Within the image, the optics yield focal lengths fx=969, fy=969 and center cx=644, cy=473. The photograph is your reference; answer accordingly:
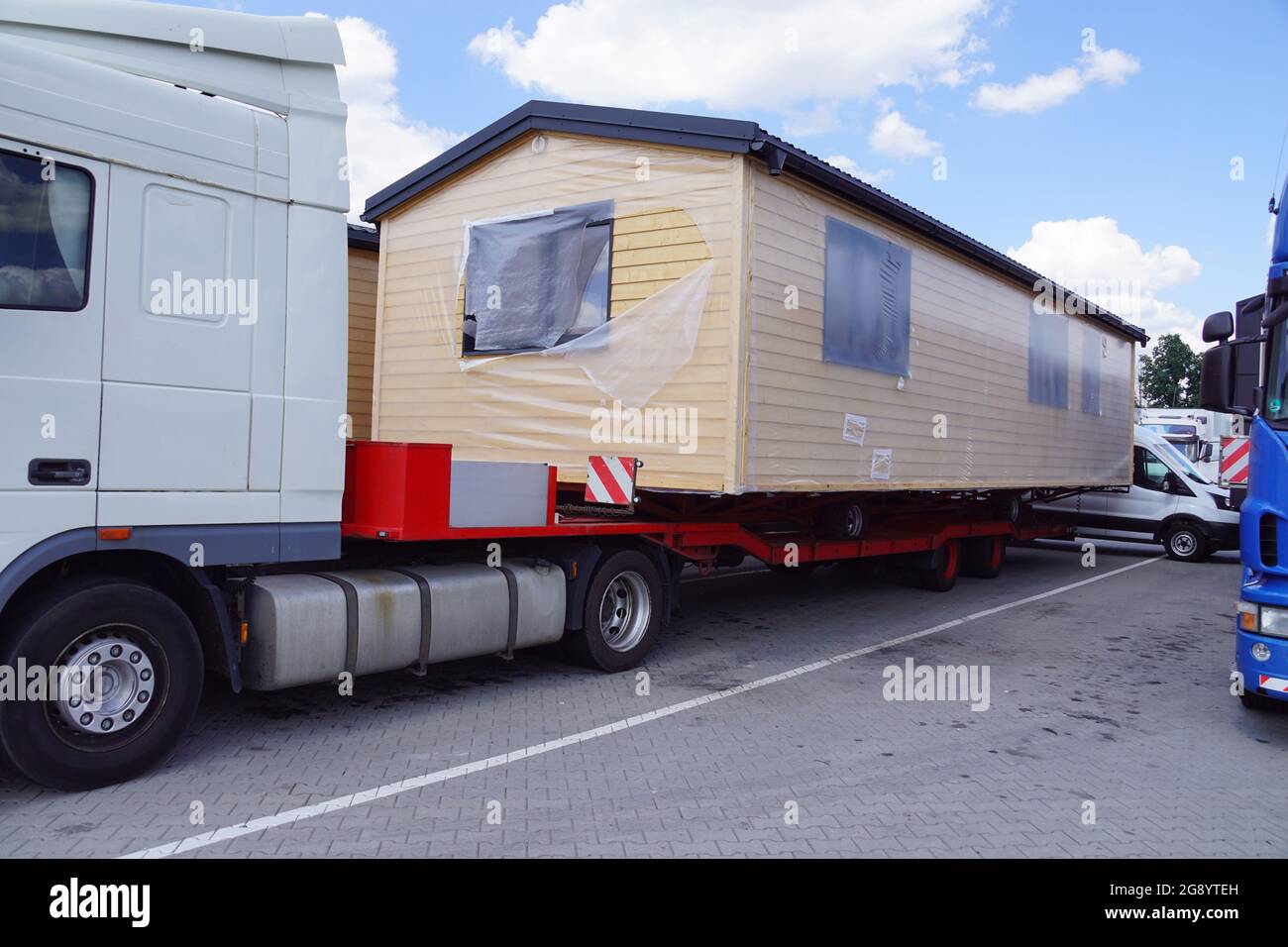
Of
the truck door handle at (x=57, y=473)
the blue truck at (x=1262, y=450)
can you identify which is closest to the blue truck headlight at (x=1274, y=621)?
the blue truck at (x=1262, y=450)

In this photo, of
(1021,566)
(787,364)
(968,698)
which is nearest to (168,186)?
(787,364)

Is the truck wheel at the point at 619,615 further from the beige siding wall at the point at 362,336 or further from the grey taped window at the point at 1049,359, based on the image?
the grey taped window at the point at 1049,359

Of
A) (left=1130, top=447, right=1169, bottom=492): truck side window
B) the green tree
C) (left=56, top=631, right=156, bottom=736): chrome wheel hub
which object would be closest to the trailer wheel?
(left=1130, top=447, right=1169, bottom=492): truck side window

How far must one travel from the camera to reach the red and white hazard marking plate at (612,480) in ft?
23.1

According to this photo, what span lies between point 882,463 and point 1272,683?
4.12 metres

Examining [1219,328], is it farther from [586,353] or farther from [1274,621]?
[586,353]

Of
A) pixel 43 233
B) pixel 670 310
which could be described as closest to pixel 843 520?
pixel 670 310

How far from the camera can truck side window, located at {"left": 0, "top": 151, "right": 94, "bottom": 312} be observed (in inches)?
168

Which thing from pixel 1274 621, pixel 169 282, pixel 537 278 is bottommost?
pixel 1274 621

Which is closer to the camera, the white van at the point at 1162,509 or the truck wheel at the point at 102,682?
the truck wheel at the point at 102,682

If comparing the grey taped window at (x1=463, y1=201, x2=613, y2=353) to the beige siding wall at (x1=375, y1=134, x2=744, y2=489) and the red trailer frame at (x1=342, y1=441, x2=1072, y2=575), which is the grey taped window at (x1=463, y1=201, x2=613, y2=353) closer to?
the beige siding wall at (x1=375, y1=134, x2=744, y2=489)

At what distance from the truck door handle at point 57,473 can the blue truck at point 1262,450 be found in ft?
21.2

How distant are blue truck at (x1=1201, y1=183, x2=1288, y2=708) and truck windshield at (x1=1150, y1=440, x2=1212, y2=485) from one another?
12.5m

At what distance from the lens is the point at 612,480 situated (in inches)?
279
